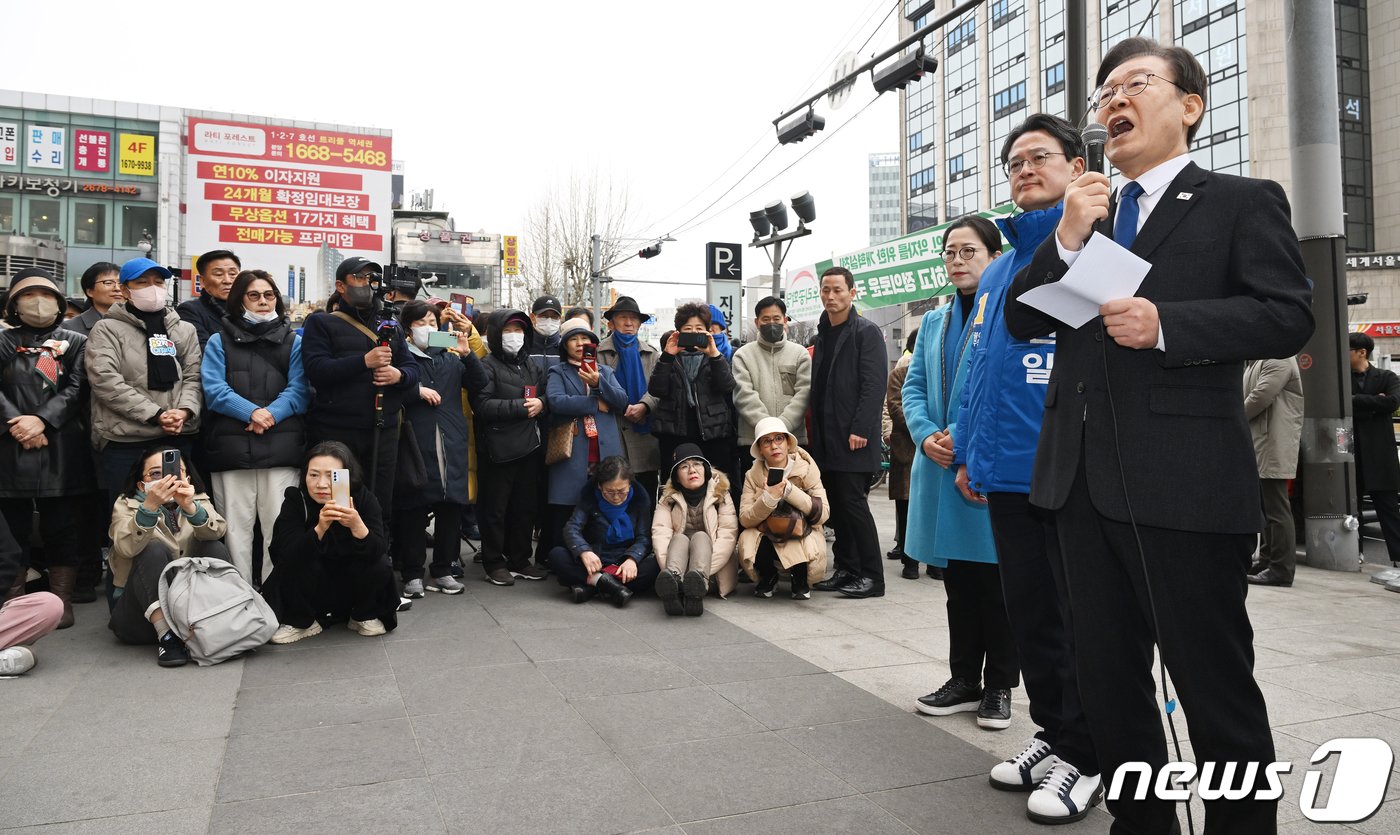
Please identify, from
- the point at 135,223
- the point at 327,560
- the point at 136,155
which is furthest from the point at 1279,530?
the point at 136,155

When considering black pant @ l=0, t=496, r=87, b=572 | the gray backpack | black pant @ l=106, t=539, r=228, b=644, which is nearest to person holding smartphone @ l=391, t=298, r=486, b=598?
the gray backpack

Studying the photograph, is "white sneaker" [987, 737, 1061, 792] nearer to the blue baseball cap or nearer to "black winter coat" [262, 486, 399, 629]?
"black winter coat" [262, 486, 399, 629]

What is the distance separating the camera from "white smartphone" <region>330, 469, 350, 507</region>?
5027mm

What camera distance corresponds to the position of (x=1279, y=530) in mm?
6969

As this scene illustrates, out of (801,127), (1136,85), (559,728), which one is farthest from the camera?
(801,127)

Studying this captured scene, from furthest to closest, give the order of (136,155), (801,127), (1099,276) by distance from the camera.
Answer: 1. (136,155)
2. (801,127)
3. (1099,276)

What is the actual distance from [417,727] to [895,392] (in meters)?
5.66

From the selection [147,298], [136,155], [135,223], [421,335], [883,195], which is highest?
[883,195]

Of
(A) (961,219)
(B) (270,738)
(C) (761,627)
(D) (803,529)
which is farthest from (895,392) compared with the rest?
(B) (270,738)

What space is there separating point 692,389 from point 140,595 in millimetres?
3774

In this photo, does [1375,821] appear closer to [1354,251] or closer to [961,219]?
[961,219]

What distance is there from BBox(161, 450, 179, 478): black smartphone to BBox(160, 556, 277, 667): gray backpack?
0.52 m

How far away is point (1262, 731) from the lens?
2.03 m

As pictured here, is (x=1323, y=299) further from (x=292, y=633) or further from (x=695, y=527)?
(x=292, y=633)
